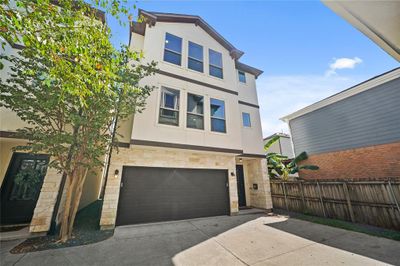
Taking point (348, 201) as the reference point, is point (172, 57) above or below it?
above

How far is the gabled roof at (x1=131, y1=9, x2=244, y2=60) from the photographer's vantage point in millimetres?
7845

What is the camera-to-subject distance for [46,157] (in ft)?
21.1

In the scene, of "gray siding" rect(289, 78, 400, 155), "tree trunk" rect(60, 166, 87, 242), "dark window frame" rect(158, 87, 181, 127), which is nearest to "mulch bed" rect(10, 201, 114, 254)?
"tree trunk" rect(60, 166, 87, 242)

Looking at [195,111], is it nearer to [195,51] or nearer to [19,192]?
[195,51]

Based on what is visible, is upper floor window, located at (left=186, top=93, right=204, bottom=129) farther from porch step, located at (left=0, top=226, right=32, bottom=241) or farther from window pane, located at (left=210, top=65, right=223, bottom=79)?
porch step, located at (left=0, top=226, right=32, bottom=241)

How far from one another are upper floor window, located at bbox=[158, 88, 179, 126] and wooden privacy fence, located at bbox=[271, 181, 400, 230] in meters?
7.48

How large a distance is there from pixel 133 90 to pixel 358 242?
319 inches

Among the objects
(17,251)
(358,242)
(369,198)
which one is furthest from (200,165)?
(369,198)

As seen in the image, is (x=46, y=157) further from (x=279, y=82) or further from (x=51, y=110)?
→ (x=279, y=82)

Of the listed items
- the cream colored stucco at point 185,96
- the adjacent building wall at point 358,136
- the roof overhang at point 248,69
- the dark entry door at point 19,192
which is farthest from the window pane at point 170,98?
the adjacent building wall at point 358,136

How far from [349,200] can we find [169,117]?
843cm

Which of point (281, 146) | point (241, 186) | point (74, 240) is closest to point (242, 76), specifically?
point (241, 186)

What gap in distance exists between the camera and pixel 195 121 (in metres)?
7.70

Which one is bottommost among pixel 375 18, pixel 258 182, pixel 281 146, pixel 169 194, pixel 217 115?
pixel 169 194
